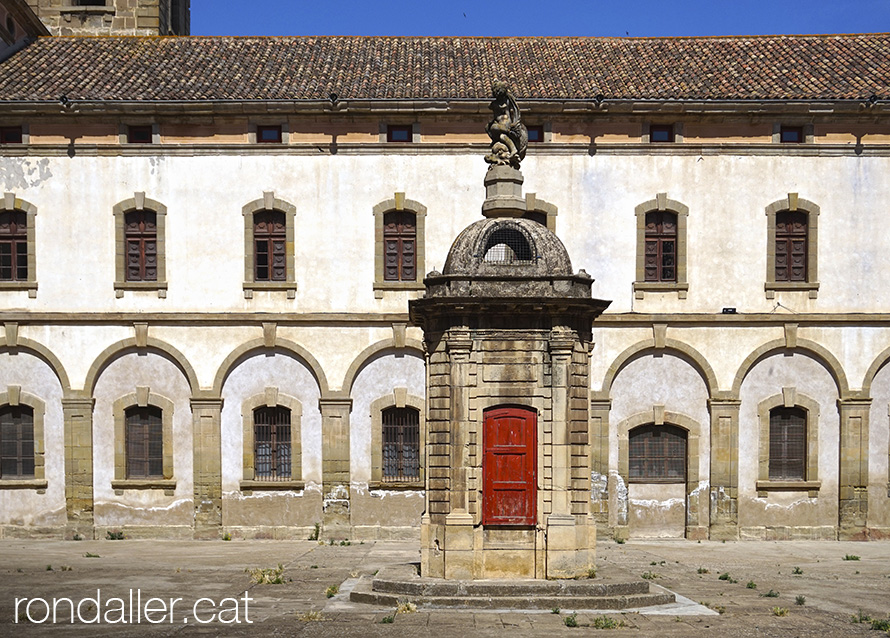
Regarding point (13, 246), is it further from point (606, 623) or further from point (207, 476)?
point (606, 623)

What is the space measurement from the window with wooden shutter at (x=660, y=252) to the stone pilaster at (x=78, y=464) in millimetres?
14040

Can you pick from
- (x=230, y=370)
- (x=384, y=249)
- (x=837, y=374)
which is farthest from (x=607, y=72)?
(x=230, y=370)

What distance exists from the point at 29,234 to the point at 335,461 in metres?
9.32

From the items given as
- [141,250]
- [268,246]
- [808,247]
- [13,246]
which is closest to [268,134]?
[268,246]

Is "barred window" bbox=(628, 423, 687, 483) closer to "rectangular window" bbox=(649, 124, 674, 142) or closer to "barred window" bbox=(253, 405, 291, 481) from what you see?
"rectangular window" bbox=(649, 124, 674, 142)

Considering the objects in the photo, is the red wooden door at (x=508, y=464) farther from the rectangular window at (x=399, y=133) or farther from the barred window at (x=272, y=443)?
the rectangular window at (x=399, y=133)

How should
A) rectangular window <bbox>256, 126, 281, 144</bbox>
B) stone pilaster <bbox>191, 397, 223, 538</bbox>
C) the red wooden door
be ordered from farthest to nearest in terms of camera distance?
rectangular window <bbox>256, 126, 281, 144</bbox>
stone pilaster <bbox>191, 397, 223, 538</bbox>
the red wooden door

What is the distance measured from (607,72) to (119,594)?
716 inches

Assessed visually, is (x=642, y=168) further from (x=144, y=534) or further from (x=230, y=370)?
(x=144, y=534)

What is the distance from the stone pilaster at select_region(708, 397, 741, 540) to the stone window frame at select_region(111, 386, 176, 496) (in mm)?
13082

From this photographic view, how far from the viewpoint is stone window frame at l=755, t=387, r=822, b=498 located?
27781 mm

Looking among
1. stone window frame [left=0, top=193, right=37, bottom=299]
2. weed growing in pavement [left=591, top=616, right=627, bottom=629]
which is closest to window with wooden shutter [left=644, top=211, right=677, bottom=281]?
weed growing in pavement [left=591, top=616, right=627, bottom=629]

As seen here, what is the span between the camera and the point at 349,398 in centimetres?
2786

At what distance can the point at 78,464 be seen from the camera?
27.7 m
